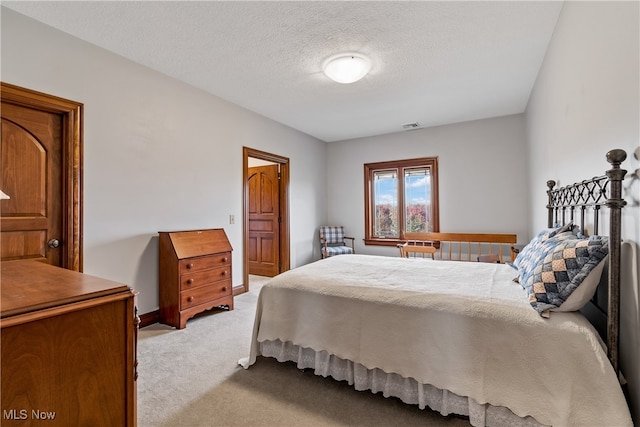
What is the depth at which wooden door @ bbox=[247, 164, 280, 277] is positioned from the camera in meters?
4.96

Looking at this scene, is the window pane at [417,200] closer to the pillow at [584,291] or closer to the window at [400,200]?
the window at [400,200]

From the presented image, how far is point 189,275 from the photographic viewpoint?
293 cm

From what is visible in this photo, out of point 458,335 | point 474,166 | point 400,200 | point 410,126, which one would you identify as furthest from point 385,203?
point 458,335

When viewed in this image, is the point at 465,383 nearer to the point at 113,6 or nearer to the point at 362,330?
the point at 362,330

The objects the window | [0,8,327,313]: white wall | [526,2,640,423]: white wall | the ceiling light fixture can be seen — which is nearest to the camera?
[526,2,640,423]: white wall

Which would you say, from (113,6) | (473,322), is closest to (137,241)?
(113,6)

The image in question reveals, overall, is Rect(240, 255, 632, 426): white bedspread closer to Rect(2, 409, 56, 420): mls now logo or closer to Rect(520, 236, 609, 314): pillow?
Rect(520, 236, 609, 314): pillow

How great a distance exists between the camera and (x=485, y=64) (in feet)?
9.34

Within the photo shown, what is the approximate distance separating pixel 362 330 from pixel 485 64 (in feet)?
9.17

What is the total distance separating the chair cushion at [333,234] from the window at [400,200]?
1.58 feet

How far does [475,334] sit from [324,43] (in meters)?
2.41

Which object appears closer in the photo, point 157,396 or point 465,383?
point 465,383

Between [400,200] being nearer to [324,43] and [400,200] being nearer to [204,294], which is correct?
[324,43]

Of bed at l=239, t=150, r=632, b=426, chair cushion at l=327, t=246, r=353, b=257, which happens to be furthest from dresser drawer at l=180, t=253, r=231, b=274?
chair cushion at l=327, t=246, r=353, b=257
